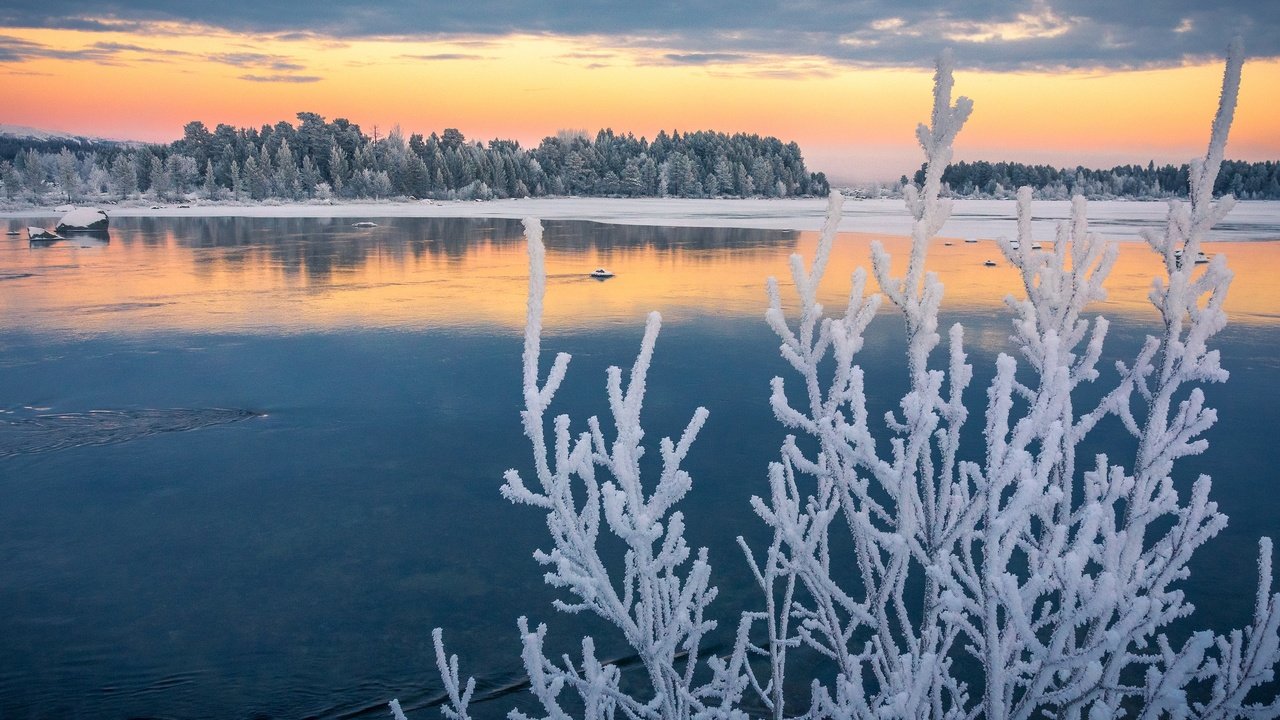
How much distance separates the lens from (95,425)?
1330 centimetres

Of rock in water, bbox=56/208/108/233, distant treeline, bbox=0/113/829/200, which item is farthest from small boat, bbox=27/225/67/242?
distant treeline, bbox=0/113/829/200

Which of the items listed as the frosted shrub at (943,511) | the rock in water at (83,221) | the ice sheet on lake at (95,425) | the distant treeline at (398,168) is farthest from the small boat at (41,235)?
the distant treeline at (398,168)

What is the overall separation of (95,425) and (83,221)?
152 feet

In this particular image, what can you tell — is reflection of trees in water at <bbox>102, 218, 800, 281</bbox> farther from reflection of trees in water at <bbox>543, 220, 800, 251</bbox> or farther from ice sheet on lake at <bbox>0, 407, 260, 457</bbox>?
ice sheet on lake at <bbox>0, 407, 260, 457</bbox>

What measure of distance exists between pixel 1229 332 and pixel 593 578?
2123cm

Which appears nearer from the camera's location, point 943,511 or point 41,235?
point 943,511

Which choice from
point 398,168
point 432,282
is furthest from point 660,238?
point 398,168

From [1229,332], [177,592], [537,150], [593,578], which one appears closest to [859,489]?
[593,578]

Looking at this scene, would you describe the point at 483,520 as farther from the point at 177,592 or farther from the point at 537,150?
the point at 537,150

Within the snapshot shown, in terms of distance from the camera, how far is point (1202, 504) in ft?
12.0

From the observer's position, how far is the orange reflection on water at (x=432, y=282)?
22.1 m

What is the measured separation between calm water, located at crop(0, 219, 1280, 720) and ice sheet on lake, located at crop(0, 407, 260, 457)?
65 millimetres

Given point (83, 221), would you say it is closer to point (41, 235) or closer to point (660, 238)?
point (41, 235)

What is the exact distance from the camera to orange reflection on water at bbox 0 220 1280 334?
2206 centimetres
